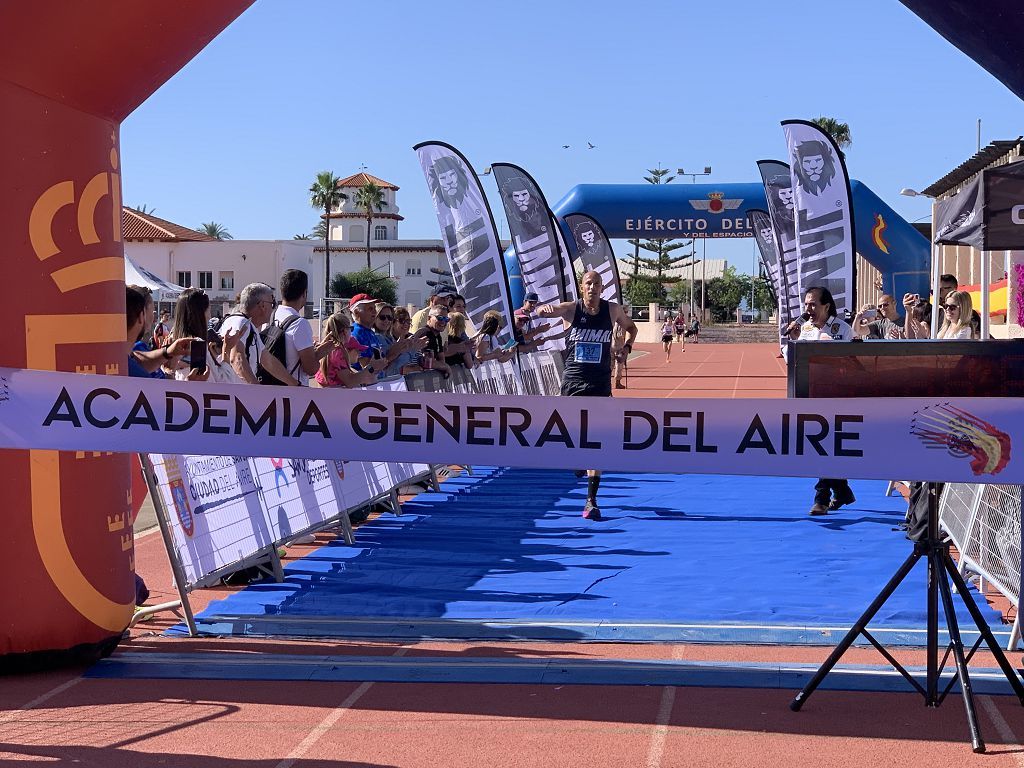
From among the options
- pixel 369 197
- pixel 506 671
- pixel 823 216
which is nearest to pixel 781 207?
pixel 823 216

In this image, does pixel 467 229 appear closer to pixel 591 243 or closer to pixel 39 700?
pixel 591 243

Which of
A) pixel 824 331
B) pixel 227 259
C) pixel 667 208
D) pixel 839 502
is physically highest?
pixel 227 259

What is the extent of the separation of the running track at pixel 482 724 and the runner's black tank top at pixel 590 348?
4243mm

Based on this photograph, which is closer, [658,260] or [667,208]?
[667,208]

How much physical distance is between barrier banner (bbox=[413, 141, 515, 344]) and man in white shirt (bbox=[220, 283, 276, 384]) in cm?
995

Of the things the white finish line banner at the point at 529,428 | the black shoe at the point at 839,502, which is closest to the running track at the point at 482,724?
the white finish line banner at the point at 529,428

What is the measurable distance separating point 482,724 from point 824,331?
17.7 ft

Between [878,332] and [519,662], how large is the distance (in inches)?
578

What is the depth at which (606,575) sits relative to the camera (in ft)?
24.1

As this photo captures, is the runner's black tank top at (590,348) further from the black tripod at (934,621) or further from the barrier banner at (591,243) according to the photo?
the barrier banner at (591,243)

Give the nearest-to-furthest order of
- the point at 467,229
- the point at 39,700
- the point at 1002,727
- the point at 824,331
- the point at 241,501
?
Answer: the point at 1002,727 → the point at 39,700 → the point at 241,501 → the point at 824,331 → the point at 467,229

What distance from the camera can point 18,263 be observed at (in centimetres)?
501

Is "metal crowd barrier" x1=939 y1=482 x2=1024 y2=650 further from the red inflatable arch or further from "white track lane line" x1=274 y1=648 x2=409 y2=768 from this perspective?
the red inflatable arch

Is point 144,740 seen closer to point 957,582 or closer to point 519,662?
point 519,662
